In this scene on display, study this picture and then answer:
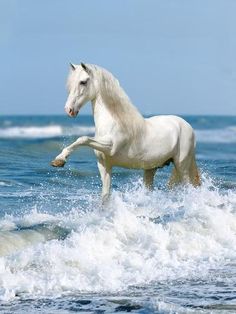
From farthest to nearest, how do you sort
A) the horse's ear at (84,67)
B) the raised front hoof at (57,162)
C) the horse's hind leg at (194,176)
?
the horse's hind leg at (194,176), the horse's ear at (84,67), the raised front hoof at (57,162)

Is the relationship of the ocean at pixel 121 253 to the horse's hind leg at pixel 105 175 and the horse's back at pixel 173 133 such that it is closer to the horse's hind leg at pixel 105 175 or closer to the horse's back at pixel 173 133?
the horse's hind leg at pixel 105 175

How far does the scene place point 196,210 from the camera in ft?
29.0

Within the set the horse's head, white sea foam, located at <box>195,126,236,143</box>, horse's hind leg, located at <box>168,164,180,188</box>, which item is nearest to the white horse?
the horse's head

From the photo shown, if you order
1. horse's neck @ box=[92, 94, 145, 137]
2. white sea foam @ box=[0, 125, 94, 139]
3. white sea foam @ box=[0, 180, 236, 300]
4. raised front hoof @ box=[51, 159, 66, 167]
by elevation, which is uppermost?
horse's neck @ box=[92, 94, 145, 137]

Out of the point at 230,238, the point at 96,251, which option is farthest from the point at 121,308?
the point at 230,238

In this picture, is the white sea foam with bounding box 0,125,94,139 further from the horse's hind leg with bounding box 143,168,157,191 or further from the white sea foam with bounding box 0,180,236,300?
the white sea foam with bounding box 0,180,236,300

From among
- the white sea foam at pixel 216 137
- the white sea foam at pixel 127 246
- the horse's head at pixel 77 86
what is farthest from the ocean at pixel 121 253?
the white sea foam at pixel 216 137

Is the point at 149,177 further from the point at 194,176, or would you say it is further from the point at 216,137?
the point at 216,137

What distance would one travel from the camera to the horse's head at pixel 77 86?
26.0 feet

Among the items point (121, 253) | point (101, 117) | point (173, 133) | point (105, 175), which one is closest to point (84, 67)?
point (101, 117)

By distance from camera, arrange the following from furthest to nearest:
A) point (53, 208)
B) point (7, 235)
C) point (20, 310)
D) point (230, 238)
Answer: point (53, 208), point (230, 238), point (7, 235), point (20, 310)

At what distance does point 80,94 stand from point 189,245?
5.99 feet

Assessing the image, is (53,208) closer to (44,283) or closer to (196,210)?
(196,210)

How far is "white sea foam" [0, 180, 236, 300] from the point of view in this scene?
19.0 ft
